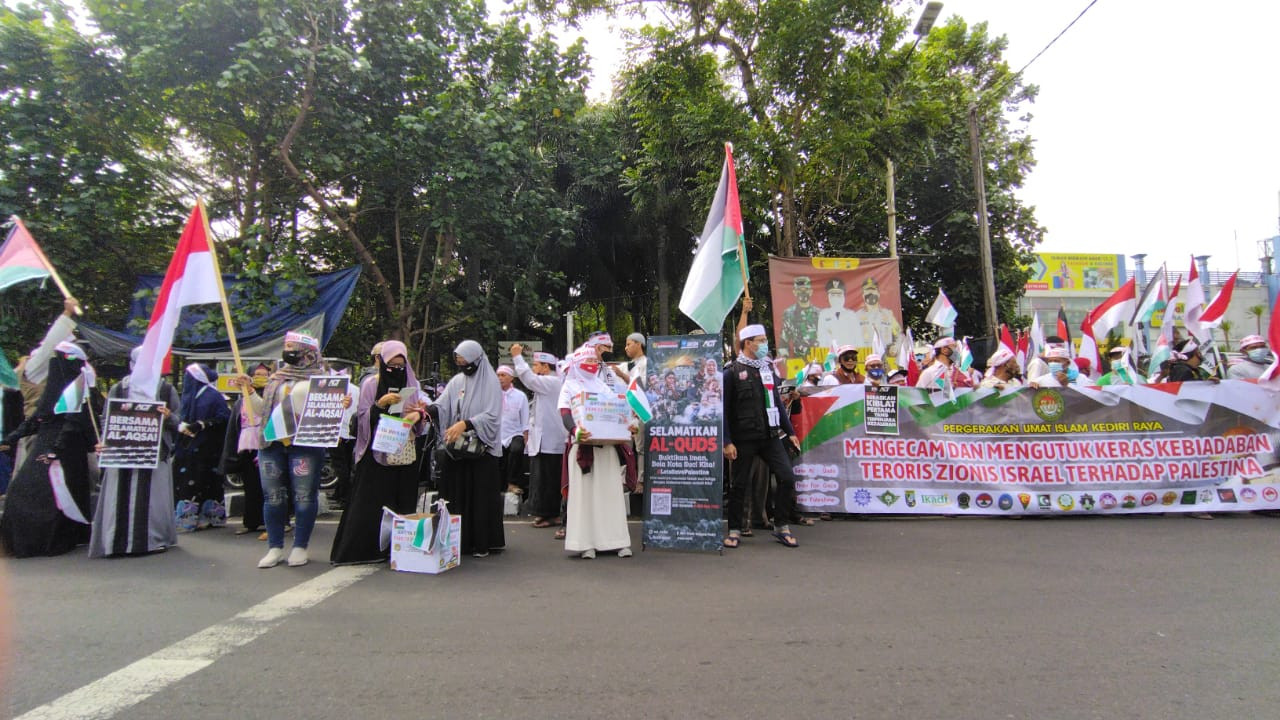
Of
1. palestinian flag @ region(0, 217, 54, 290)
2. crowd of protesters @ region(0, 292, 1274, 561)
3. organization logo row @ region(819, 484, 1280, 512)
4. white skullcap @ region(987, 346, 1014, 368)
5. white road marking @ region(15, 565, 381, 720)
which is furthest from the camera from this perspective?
white skullcap @ region(987, 346, 1014, 368)

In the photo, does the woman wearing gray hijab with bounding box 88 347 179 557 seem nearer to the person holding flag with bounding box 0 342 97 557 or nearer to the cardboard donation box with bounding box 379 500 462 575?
the person holding flag with bounding box 0 342 97 557

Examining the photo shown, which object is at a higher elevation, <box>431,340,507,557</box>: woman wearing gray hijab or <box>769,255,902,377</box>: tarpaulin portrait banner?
<box>769,255,902,377</box>: tarpaulin portrait banner

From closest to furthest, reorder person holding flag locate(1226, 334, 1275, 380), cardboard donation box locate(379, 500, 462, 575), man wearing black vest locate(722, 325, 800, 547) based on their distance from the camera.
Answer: cardboard donation box locate(379, 500, 462, 575) < man wearing black vest locate(722, 325, 800, 547) < person holding flag locate(1226, 334, 1275, 380)

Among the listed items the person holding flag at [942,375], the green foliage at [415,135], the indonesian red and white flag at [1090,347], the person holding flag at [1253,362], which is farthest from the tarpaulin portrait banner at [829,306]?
the person holding flag at [1253,362]

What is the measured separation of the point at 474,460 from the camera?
6.13 meters

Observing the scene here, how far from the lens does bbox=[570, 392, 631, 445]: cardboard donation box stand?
5.93 metres

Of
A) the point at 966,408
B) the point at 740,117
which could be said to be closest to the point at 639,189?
the point at 740,117

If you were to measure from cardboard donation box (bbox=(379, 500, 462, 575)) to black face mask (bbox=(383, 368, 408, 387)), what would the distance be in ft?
3.41

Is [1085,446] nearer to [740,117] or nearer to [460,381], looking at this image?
[460,381]

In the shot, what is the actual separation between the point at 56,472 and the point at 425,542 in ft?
12.3

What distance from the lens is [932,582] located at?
198 inches

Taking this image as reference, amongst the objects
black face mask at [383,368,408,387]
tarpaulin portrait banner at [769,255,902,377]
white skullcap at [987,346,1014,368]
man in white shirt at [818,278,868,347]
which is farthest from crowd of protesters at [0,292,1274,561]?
man in white shirt at [818,278,868,347]

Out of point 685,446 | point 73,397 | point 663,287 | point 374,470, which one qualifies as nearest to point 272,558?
point 374,470

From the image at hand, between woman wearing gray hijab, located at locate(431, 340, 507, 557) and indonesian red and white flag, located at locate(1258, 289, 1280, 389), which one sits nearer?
woman wearing gray hijab, located at locate(431, 340, 507, 557)
